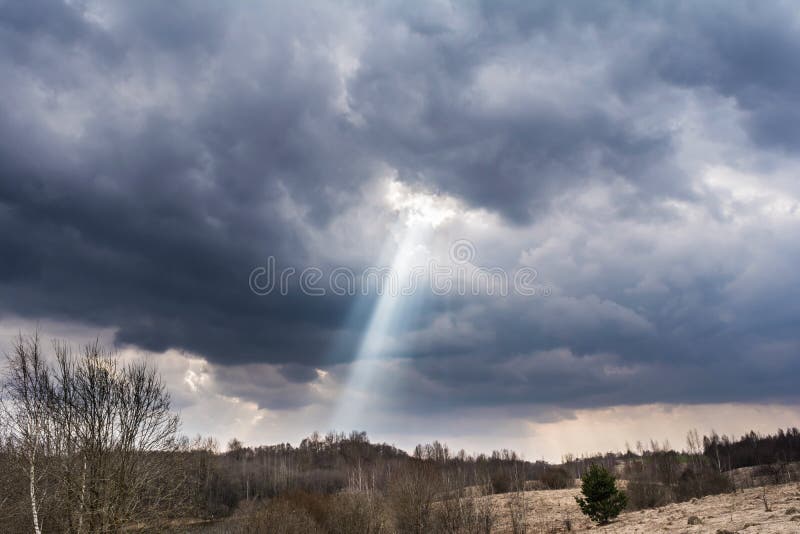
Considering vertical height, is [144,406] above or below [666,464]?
above

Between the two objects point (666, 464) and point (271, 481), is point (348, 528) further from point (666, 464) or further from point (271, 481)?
point (271, 481)

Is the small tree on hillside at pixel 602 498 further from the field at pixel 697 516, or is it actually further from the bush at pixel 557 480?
the bush at pixel 557 480

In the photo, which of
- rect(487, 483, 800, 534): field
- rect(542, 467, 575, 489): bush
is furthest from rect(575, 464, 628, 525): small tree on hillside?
rect(542, 467, 575, 489): bush

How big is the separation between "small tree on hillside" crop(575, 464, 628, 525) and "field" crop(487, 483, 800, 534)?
94cm

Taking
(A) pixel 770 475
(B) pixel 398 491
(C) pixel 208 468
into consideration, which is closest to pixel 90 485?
(B) pixel 398 491

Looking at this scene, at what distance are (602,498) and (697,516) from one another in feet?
30.9

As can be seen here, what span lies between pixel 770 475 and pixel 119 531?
78.7 metres

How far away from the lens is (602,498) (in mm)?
46812

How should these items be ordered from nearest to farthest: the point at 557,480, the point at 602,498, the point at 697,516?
the point at 697,516 < the point at 602,498 < the point at 557,480

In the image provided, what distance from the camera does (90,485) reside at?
31578 mm

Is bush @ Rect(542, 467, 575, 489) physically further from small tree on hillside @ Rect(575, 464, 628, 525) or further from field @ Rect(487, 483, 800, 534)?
small tree on hillside @ Rect(575, 464, 628, 525)

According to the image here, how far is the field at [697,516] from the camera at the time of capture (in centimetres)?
3102

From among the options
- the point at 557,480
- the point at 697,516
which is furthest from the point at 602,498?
the point at 557,480

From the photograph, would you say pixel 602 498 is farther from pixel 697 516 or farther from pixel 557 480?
pixel 557 480
